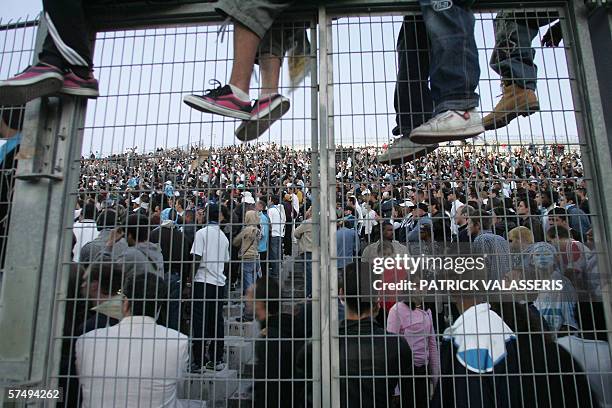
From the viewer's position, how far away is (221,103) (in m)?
2.54

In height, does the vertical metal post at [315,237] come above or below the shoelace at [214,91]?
below

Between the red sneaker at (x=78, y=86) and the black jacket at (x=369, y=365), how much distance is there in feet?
6.63

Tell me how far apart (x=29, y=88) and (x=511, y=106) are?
2.75m

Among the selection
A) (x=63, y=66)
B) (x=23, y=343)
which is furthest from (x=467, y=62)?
(x=23, y=343)

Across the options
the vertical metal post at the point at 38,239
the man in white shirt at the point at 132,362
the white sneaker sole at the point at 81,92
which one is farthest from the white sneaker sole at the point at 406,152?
the vertical metal post at the point at 38,239

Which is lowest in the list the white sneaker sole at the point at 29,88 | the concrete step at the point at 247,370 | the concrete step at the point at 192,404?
the concrete step at the point at 192,404

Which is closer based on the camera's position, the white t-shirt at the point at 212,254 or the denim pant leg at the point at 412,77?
the denim pant leg at the point at 412,77

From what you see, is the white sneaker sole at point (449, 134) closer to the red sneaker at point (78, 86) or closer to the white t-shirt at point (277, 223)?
the white t-shirt at point (277, 223)

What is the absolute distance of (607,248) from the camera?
2.40 m

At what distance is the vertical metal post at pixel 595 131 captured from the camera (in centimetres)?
240

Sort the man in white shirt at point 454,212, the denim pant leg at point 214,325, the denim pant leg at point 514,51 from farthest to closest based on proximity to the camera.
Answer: the denim pant leg at point 214,325
the man in white shirt at point 454,212
the denim pant leg at point 514,51

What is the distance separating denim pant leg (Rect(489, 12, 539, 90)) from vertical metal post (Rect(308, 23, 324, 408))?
1.09 m

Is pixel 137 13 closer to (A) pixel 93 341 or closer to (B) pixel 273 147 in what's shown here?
(B) pixel 273 147

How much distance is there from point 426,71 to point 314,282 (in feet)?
5.25
